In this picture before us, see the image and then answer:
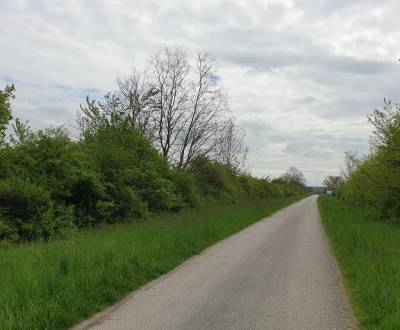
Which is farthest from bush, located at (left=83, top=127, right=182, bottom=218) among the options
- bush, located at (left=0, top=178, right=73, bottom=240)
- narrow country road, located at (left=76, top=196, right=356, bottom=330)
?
narrow country road, located at (left=76, top=196, right=356, bottom=330)

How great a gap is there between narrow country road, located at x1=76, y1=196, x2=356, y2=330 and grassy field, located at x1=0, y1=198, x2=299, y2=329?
1.17 ft

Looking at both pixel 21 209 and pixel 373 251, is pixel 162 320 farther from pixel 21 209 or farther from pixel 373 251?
pixel 21 209

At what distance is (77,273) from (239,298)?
9.50 ft

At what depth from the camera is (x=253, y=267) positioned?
456 inches

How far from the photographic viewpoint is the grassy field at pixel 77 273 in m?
6.37

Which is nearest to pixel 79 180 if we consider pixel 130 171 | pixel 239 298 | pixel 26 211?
pixel 26 211

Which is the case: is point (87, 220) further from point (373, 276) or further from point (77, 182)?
point (373, 276)

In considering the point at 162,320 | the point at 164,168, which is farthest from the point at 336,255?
the point at 164,168

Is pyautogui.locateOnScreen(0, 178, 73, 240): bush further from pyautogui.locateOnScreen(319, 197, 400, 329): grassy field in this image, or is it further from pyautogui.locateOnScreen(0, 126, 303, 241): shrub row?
pyautogui.locateOnScreen(319, 197, 400, 329): grassy field

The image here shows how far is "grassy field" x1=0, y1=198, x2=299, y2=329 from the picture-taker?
20.9 feet

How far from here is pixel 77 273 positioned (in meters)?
8.33

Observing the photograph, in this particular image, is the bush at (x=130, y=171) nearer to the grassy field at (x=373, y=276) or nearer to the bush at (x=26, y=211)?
the bush at (x=26, y=211)

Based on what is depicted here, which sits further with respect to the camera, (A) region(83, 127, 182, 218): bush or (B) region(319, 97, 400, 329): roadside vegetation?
(A) region(83, 127, 182, 218): bush

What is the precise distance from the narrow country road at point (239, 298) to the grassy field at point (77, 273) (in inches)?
14.0
